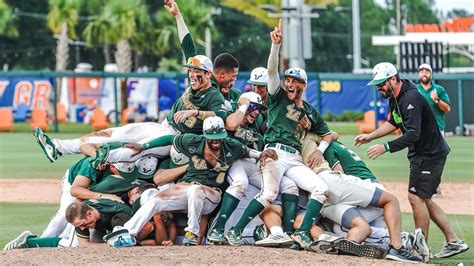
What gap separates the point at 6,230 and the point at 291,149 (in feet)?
13.9

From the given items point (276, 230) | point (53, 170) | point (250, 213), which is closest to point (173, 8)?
point (250, 213)

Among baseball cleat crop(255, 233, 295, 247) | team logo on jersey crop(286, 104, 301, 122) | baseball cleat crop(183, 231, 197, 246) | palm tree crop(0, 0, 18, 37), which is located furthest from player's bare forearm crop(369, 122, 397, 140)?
palm tree crop(0, 0, 18, 37)

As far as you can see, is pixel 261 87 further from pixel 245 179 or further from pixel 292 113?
pixel 245 179

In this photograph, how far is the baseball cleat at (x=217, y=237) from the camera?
11.2 meters

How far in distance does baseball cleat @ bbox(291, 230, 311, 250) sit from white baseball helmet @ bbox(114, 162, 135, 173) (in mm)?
1908

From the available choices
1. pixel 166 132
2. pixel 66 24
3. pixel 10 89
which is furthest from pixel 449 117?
pixel 66 24

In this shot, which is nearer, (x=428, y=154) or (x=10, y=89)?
(x=428, y=154)

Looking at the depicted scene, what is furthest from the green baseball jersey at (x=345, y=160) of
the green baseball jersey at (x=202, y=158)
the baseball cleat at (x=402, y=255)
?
the baseball cleat at (x=402, y=255)

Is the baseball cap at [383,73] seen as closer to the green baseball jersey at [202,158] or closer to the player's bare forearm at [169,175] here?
the green baseball jersey at [202,158]

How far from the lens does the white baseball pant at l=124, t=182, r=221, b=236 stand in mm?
11120

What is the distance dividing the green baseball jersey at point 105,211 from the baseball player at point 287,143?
109 centimetres

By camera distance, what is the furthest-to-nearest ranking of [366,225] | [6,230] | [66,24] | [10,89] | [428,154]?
[66,24] → [10,89] → [6,230] → [428,154] → [366,225]

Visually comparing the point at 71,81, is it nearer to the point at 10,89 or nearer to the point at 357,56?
the point at 10,89

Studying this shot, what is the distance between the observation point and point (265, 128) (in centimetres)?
1225
